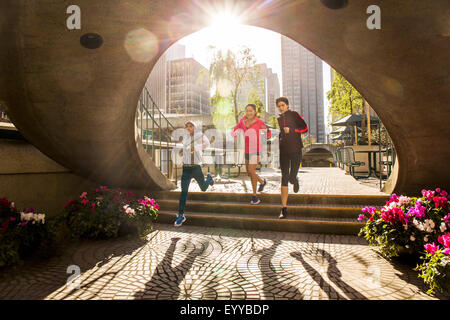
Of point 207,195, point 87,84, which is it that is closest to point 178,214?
point 207,195

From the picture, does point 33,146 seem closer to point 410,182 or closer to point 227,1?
point 227,1

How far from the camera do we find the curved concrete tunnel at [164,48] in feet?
11.8

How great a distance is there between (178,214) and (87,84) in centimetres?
277

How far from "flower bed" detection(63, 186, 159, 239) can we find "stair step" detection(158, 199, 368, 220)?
45.6 inches

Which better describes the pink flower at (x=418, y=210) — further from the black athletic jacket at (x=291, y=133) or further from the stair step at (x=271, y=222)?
the black athletic jacket at (x=291, y=133)

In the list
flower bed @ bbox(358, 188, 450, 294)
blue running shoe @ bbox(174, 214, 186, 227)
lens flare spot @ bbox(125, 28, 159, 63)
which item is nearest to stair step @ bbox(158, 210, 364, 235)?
blue running shoe @ bbox(174, 214, 186, 227)

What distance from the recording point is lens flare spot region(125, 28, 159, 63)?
4.12 metres

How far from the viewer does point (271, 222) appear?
4695 millimetres

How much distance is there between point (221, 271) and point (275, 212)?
2319mm

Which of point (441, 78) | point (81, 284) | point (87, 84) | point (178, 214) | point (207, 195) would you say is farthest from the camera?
point (207, 195)

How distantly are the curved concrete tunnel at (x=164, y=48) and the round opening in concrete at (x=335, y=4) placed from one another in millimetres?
68

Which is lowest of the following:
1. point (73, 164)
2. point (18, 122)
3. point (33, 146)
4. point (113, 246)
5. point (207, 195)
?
point (113, 246)
